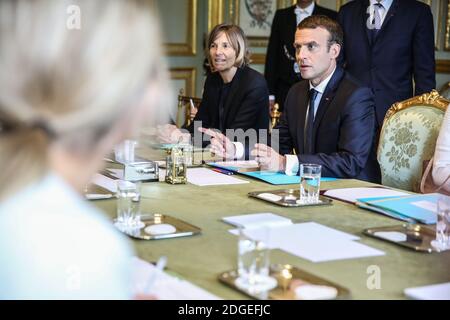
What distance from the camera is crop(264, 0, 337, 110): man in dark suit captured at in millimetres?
5730

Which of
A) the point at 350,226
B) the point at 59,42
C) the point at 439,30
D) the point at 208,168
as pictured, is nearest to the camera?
the point at 59,42

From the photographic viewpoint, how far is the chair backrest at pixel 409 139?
307 cm

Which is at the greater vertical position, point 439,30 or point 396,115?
point 439,30

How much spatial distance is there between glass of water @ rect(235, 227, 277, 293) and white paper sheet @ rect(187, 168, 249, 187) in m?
1.12

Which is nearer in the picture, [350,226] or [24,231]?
[24,231]

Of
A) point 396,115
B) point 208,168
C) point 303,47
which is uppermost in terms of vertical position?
point 303,47

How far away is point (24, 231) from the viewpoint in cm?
97

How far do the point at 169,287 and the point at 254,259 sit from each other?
0.18 metres

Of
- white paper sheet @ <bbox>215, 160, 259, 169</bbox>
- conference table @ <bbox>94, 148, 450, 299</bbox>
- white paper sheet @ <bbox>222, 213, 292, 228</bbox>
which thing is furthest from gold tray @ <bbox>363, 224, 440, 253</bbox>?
white paper sheet @ <bbox>215, 160, 259, 169</bbox>

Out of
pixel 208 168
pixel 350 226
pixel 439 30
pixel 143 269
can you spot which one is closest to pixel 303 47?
pixel 208 168
